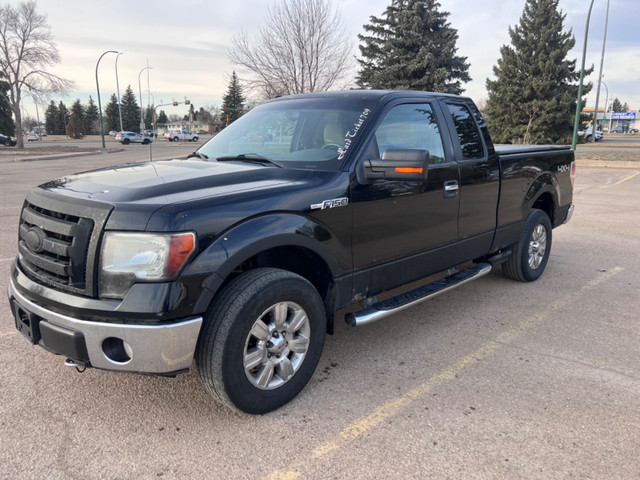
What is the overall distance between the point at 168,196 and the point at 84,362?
94 centimetres

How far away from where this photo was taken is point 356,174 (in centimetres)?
321

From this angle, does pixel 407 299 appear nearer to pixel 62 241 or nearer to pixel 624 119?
pixel 62 241

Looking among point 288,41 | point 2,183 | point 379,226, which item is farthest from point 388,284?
point 288,41

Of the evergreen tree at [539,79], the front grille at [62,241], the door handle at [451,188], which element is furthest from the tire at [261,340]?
the evergreen tree at [539,79]

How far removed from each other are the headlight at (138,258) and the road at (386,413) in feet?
2.92

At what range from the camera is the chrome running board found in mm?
3289

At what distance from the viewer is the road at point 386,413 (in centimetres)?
245

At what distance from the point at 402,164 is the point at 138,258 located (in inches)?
64.5

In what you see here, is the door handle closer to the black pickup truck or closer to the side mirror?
the black pickup truck

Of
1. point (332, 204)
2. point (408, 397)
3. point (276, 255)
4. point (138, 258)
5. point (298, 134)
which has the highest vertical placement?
point (298, 134)

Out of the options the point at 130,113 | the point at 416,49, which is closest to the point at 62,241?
the point at 416,49

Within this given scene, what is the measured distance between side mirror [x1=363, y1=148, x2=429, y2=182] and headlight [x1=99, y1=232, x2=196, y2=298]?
1.35 meters

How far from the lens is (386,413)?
9.52ft

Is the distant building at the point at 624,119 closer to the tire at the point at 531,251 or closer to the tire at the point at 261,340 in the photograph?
the tire at the point at 531,251
